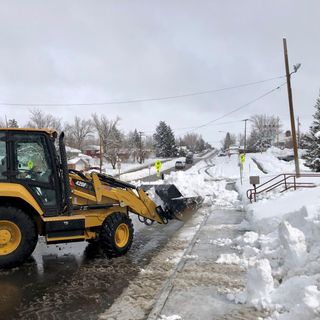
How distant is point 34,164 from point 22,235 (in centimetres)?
132

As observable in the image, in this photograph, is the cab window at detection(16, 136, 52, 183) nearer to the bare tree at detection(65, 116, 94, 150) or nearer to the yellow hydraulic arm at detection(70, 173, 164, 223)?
the yellow hydraulic arm at detection(70, 173, 164, 223)

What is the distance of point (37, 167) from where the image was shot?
7906 millimetres

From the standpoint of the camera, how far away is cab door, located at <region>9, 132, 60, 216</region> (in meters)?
7.66

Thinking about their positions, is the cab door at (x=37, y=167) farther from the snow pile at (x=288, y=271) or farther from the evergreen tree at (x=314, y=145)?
the evergreen tree at (x=314, y=145)

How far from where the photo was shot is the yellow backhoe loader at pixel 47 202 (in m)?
7.43

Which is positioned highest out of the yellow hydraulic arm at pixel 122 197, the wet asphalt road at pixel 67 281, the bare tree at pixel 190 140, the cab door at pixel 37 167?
the bare tree at pixel 190 140

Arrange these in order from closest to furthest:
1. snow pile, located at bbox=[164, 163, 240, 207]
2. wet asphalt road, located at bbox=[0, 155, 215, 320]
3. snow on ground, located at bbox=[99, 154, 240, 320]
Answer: snow on ground, located at bbox=[99, 154, 240, 320] → wet asphalt road, located at bbox=[0, 155, 215, 320] → snow pile, located at bbox=[164, 163, 240, 207]

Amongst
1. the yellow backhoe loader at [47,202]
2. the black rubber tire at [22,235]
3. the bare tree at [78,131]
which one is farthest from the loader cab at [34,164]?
the bare tree at [78,131]

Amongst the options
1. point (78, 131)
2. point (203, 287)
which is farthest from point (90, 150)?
point (203, 287)

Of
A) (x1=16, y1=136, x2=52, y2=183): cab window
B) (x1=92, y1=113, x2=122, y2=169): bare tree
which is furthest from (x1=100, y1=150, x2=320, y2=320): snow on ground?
(x1=92, y1=113, x2=122, y2=169): bare tree

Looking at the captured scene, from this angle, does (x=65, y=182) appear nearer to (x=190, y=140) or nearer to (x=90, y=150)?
(x=90, y=150)

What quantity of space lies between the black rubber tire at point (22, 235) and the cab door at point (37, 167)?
0.43 m

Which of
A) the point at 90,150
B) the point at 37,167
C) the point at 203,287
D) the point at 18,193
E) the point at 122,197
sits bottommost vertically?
the point at 203,287

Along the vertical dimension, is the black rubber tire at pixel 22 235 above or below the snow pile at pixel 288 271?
above
